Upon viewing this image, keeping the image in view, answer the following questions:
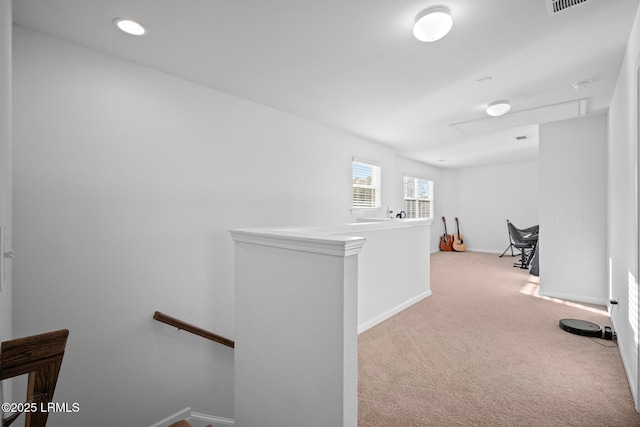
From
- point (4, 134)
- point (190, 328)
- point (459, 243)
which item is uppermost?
point (4, 134)

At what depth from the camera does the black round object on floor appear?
3000 mm

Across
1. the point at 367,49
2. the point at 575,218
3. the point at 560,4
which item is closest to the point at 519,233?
the point at 575,218


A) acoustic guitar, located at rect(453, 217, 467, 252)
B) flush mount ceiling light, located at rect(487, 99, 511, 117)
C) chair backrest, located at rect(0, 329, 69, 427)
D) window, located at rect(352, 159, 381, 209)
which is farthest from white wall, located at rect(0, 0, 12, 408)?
acoustic guitar, located at rect(453, 217, 467, 252)

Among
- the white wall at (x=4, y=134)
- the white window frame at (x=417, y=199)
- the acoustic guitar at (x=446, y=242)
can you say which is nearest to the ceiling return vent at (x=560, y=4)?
the white wall at (x=4, y=134)

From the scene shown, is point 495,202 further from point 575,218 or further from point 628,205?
point 628,205

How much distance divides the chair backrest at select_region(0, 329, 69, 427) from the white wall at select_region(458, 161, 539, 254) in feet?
31.5

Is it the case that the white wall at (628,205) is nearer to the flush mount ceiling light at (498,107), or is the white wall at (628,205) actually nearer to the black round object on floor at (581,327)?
the black round object on floor at (581,327)

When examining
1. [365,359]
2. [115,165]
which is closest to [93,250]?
[115,165]

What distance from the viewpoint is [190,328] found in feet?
8.41

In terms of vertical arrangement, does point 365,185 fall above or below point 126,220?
above

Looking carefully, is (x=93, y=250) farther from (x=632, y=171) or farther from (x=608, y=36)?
(x=608, y=36)

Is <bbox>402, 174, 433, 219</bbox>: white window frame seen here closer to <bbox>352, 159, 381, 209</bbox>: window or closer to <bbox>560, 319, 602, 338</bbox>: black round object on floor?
<bbox>352, 159, 381, 209</bbox>: window

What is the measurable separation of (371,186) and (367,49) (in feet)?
10.8

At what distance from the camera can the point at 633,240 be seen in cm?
201
